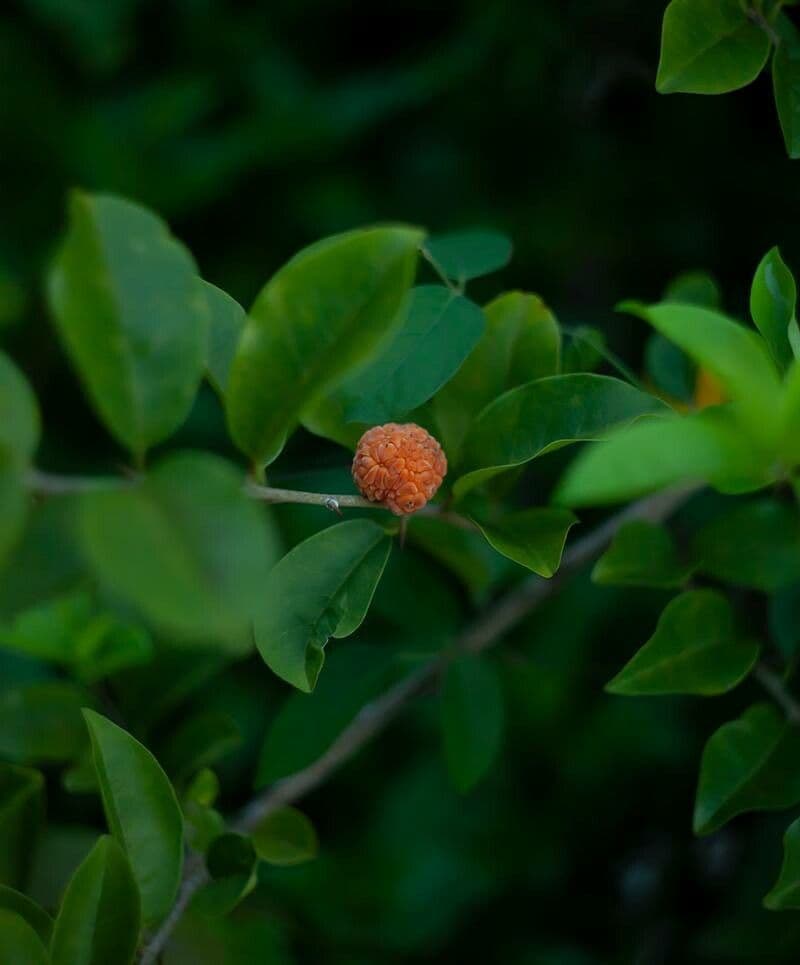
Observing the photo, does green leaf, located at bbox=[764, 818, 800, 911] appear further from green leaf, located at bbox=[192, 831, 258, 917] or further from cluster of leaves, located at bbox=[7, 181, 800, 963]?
green leaf, located at bbox=[192, 831, 258, 917]

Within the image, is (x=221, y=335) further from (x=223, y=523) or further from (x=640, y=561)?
(x=640, y=561)

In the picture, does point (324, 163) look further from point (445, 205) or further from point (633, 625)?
point (633, 625)

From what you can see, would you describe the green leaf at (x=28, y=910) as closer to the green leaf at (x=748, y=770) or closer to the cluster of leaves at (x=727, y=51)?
the green leaf at (x=748, y=770)

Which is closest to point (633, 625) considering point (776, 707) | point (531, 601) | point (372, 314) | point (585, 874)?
point (585, 874)

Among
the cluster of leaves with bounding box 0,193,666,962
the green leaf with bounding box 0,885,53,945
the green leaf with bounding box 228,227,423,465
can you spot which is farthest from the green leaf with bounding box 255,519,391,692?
the green leaf with bounding box 0,885,53,945

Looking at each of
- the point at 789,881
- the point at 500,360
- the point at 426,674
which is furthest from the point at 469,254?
the point at 789,881

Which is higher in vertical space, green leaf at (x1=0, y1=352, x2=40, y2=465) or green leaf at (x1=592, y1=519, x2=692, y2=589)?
green leaf at (x1=0, y1=352, x2=40, y2=465)
